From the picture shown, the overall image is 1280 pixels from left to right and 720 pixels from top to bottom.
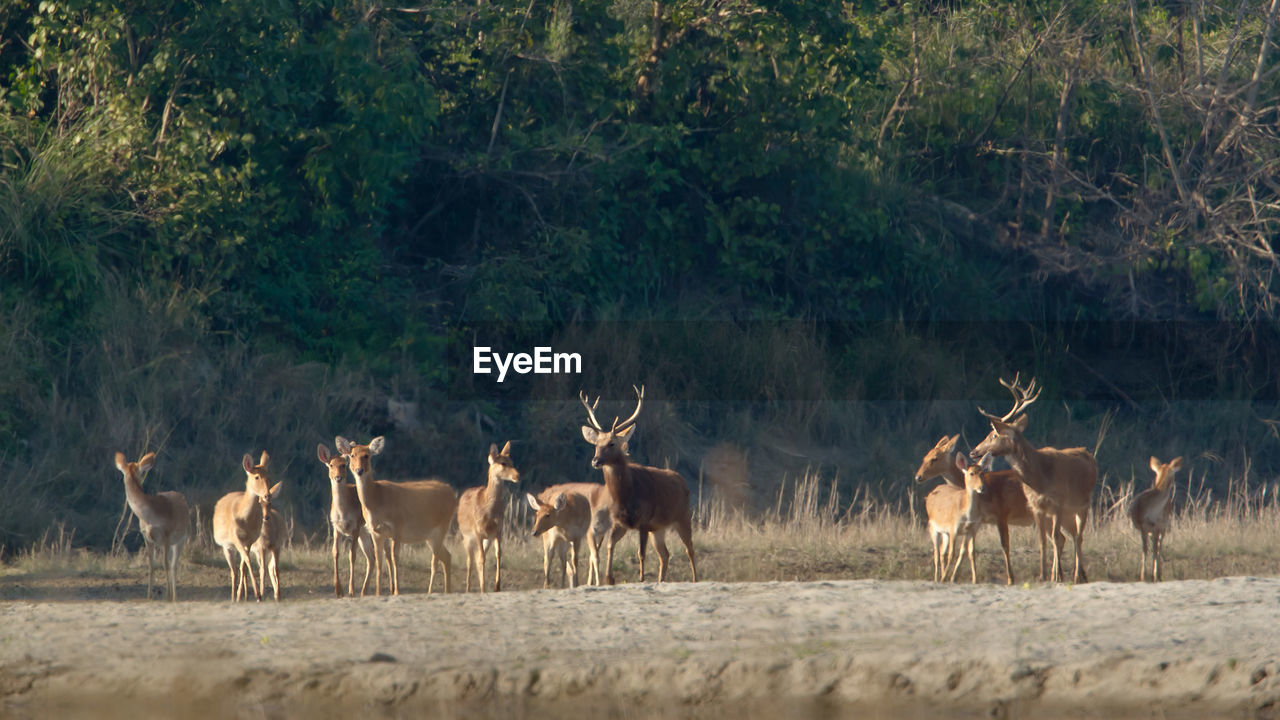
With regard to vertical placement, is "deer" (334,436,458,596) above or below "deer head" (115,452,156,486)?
below

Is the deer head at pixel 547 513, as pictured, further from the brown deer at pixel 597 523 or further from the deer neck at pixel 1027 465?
the deer neck at pixel 1027 465

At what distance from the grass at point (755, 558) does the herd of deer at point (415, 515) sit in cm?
70

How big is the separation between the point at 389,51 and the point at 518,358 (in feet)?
16.1

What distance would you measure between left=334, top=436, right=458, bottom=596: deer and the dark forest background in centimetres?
471

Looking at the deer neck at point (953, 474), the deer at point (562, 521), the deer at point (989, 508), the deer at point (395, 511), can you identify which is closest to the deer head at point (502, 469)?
the deer at point (562, 521)

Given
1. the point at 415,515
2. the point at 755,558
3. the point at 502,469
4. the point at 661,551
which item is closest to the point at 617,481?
the point at 661,551

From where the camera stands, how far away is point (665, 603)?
1105 cm

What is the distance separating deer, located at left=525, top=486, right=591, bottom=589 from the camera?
13.4 metres

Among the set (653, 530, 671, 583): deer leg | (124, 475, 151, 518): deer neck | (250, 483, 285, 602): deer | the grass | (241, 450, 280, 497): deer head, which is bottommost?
the grass

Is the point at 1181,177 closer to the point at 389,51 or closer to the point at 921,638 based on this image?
the point at 389,51

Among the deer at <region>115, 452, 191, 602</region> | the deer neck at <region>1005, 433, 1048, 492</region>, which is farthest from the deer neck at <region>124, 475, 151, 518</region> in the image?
the deer neck at <region>1005, 433, 1048, 492</region>

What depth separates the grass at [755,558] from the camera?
14.5m

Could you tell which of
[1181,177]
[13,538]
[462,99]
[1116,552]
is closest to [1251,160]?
[1181,177]

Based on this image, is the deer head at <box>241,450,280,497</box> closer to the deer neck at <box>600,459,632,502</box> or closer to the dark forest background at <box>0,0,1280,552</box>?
the deer neck at <box>600,459,632,502</box>
